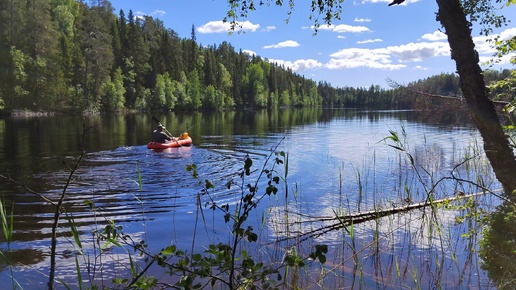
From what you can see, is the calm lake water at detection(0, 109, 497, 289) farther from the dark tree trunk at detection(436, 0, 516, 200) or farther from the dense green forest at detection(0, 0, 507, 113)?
the dense green forest at detection(0, 0, 507, 113)

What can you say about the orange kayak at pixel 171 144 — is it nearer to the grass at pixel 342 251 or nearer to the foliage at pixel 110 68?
the grass at pixel 342 251

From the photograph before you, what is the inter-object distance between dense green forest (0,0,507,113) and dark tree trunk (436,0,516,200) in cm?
213

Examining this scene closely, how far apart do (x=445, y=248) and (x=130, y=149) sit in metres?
16.7

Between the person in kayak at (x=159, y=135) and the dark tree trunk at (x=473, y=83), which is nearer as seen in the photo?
the dark tree trunk at (x=473, y=83)

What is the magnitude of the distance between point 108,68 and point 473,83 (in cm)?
7572

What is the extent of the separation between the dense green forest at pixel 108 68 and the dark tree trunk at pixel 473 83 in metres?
Answer: 2.13

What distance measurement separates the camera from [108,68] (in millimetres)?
73000

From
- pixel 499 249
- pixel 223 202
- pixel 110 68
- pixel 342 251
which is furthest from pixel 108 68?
pixel 499 249

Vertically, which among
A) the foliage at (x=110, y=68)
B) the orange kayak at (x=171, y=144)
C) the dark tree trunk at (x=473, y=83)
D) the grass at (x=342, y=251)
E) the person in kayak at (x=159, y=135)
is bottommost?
the grass at (x=342, y=251)

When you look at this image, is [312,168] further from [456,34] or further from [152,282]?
[152,282]

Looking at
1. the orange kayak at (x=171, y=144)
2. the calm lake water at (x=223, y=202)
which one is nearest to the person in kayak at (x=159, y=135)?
the orange kayak at (x=171, y=144)

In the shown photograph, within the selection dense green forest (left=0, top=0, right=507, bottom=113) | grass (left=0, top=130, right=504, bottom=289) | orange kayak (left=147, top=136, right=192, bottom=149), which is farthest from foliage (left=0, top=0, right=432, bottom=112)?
orange kayak (left=147, top=136, right=192, bottom=149)

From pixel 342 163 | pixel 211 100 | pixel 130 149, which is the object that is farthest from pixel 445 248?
pixel 211 100

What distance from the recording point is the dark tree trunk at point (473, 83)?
15.0 feet
